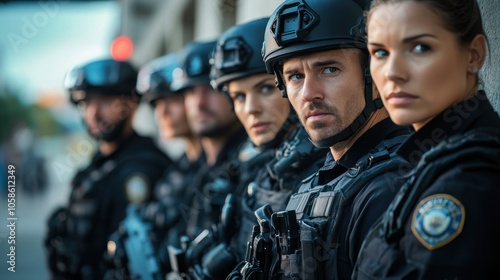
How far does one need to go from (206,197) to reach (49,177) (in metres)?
11.8

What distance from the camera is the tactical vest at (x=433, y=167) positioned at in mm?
1979

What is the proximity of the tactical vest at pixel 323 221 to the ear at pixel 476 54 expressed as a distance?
0.40 metres

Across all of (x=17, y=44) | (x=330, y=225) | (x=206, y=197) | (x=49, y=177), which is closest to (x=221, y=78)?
(x=206, y=197)

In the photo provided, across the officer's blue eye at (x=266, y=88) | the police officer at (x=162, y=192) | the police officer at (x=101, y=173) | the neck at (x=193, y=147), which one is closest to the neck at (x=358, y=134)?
the officer's blue eye at (x=266, y=88)

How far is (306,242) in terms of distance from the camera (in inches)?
100

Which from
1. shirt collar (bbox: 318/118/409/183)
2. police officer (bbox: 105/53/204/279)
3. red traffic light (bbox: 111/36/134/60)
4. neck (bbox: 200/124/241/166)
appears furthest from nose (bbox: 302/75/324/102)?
red traffic light (bbox: 111/36/134/60)

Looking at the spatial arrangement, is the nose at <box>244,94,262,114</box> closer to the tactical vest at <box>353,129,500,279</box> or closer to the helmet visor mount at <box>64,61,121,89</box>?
the tactical vest at <box>353,129,500,279</box>

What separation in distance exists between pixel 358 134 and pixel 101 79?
166 inches

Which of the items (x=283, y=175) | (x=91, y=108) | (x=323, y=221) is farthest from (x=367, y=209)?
(x=91, y=108)

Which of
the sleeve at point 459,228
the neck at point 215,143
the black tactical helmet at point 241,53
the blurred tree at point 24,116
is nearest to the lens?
the sleeve at point 459,228

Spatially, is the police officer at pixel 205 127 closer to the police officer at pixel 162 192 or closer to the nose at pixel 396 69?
the police officer at pixel 162 192

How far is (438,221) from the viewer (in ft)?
6.39

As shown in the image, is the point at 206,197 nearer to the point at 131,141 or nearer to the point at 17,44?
the point at 131,141

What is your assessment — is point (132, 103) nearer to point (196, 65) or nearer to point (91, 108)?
point (91, 108)
